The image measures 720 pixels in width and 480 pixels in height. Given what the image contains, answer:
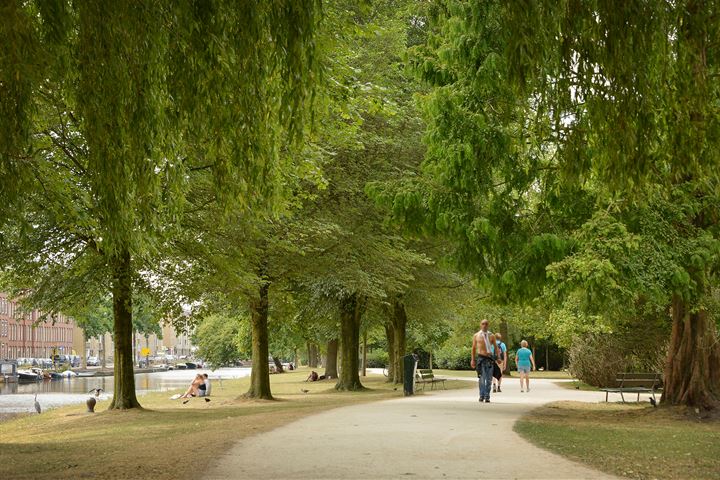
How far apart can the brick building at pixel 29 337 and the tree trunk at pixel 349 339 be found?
73.3 meters

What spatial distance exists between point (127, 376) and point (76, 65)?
47.8ft

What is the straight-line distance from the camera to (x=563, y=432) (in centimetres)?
1281

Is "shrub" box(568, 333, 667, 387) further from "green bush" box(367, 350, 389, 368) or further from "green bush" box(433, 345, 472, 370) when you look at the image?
"green bush" box(367, 350, 389, 368)

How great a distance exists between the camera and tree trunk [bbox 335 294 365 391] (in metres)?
30.3

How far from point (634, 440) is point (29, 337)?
380 feet

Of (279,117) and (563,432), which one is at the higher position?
(279,117)

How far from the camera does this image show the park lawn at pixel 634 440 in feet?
30.5

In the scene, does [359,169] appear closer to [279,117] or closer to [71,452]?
[71,452]

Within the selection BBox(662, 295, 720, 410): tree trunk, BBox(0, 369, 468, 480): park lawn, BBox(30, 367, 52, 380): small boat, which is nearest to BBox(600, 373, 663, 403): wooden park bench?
BBox(662, 295, 720, 410): tree trunk

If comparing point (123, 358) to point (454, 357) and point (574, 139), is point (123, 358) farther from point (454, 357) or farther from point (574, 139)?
point (454, 357)

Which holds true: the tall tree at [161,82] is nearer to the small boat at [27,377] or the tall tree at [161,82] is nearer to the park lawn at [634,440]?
the park lawn at [634,440]

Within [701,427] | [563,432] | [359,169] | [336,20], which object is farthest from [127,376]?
[701,427]

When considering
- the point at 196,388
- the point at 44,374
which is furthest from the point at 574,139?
the point at 44,374

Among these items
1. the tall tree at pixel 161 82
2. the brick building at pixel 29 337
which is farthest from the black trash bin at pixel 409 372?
the brick building at pixel 29 337
